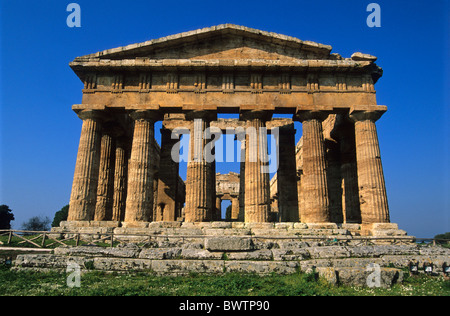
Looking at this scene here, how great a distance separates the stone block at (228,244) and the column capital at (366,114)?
1205cm

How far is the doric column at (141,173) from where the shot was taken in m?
17.1

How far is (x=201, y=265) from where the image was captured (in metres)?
9.01

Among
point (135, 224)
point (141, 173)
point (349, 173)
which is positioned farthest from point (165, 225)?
point (349, 173)

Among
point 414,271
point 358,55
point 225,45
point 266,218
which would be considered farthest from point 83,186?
point 358,55

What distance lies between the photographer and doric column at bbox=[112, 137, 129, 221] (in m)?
21.6

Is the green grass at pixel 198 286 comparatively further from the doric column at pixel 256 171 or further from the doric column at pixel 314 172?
the doric column at pixel 314 172

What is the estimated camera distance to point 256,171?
17500 millimetres

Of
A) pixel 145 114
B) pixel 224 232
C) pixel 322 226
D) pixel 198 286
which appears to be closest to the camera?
pixel 198 286

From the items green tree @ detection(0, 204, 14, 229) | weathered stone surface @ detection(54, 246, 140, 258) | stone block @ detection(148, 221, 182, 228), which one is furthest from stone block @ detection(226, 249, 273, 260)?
green tree @ detection(0, 204, 14, 229)

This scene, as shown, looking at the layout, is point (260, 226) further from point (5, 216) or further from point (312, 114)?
point (5, 216)

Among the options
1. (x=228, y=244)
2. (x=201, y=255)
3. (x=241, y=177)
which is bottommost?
(x=201, y=255)

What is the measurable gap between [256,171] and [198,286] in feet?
34.5

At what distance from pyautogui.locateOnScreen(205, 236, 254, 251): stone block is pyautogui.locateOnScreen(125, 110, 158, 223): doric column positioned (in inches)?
320
